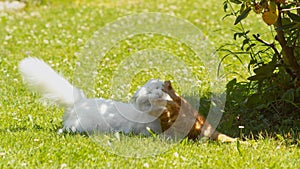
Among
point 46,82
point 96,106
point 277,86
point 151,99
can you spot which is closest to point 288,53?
point 277,86

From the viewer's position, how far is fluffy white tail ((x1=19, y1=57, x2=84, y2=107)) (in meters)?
4.36

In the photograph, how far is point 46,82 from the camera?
4352 mm

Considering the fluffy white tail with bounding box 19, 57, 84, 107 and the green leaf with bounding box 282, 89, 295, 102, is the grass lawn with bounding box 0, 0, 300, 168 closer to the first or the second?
the fluffy white tail with bounding box 19, 57, 84, 107

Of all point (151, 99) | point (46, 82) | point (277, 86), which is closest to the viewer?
point (151, 99)

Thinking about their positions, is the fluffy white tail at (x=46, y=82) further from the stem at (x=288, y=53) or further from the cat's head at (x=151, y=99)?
the stem at (x=288, y=53)

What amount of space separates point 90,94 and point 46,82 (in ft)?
3.39

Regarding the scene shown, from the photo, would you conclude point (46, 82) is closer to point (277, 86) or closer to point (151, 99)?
point (151, 99)

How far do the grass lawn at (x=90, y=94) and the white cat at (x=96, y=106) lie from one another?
0.53 feet

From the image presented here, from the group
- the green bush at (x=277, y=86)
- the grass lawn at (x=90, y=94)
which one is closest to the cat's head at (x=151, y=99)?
the grass lawn at (x=90, y=94)

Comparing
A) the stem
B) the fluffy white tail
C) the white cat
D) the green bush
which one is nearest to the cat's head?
the white cat

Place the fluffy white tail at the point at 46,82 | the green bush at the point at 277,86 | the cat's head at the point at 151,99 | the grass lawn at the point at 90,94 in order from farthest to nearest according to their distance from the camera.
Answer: the green bush at the point at 277,86 < the fluffy white tail at the point at 46,82 < the cat's head at the point at 151,99 < the grass lawn at the point at 90,94

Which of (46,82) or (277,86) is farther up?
(46,82)

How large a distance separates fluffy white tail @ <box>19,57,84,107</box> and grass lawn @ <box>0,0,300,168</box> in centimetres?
20

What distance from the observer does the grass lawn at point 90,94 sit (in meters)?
3.71
